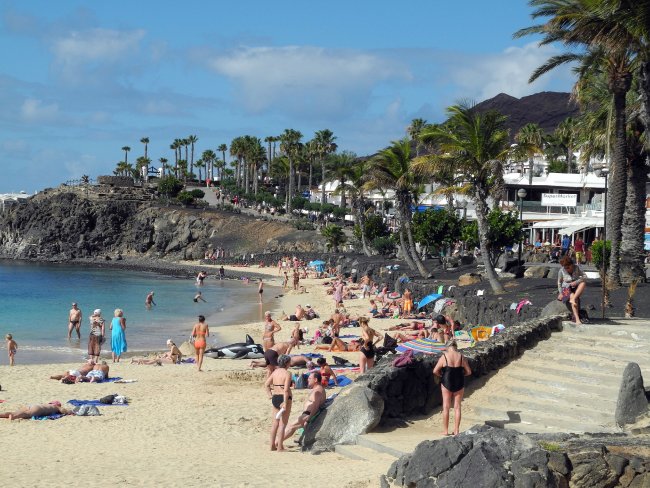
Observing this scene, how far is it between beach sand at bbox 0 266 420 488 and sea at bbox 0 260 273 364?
266 inches

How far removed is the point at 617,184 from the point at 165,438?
13.8m

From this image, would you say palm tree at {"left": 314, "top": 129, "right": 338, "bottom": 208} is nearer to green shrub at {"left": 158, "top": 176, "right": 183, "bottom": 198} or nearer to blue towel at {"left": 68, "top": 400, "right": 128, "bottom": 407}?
green shrub at {"left": 158, "top": 176, "right": 183, "bottom": 198}

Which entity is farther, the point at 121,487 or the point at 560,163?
the point at 560,163

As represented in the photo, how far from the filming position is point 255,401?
46.2ft

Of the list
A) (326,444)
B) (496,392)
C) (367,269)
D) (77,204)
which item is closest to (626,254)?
(496,392)

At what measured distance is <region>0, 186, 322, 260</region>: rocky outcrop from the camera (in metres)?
82.5

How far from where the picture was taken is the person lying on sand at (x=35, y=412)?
13.1 metres

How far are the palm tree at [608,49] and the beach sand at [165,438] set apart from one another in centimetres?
1001

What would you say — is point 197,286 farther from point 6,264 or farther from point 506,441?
point 506,441

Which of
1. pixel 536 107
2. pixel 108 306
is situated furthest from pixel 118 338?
pixel 536 107

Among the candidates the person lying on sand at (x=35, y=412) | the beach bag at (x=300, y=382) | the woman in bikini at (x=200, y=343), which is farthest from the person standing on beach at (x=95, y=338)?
the beach bag at (x=300, y=382)

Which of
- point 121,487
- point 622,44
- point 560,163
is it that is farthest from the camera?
point 560,163

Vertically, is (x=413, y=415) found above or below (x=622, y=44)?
below

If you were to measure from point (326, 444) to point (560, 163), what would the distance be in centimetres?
6254
